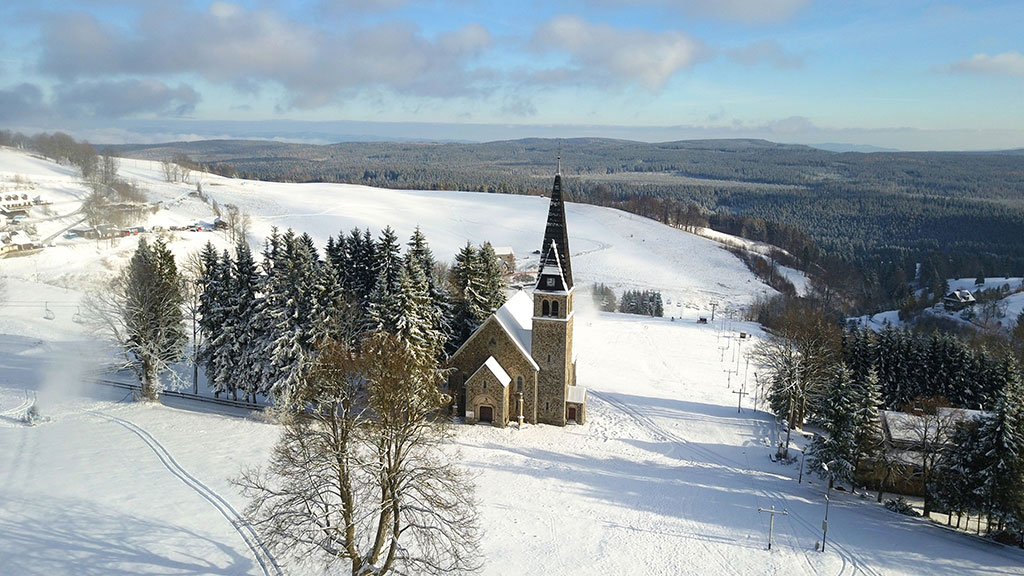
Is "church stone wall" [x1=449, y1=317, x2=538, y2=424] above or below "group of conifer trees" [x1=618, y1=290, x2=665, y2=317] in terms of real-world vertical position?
above

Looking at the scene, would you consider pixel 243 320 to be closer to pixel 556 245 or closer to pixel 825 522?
pixel 556 245

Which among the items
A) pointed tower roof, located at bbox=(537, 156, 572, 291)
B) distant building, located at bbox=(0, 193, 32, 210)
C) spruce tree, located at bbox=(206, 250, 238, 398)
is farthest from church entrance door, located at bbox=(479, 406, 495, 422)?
distant building, located at bbox=(0, 193, 32, 210)

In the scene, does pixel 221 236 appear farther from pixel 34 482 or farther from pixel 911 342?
pixel 911 342

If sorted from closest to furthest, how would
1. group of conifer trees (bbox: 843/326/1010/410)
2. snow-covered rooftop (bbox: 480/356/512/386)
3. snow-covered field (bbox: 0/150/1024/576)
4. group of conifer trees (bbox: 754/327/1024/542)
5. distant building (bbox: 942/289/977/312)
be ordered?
1. snow-covered field (bbox: 0/150/1024/576)
2. group of conifer trees (bbox: 754/327/1024/542)
3. snow-covered rooftop (bbox: 480/356/512/386)
4. group of conifer trees (bbox: 843/326/1010/410)
5. distant building (bbox: 942/289/977/312)

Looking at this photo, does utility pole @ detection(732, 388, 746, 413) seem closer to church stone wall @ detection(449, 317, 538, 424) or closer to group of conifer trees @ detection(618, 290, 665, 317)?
church stone wall @ detection(449, 317, 538, 424)

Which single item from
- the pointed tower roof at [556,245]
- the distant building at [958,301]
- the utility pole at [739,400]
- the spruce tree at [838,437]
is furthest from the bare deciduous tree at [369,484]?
the distant building at [958,301]

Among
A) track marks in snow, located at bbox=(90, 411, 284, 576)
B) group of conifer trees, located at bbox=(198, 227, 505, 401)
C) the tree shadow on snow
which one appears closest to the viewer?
the tree shadow on snow

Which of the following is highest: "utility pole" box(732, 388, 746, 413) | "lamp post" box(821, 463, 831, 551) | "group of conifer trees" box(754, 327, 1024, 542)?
"group of conifer trees" box(754, 327, 1024, 542)
